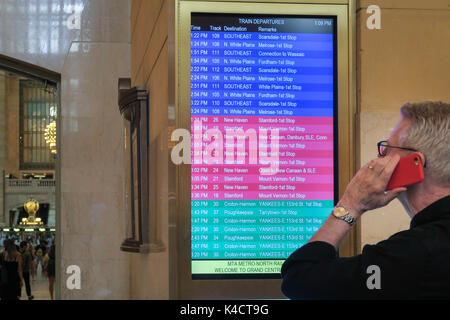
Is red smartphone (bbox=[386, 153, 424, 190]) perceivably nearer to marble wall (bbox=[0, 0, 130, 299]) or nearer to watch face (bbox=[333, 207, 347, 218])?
watch face (bbox=[333, 207, 347, 218])

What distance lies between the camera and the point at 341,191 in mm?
3305

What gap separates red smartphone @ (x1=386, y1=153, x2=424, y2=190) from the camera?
1.90 meters

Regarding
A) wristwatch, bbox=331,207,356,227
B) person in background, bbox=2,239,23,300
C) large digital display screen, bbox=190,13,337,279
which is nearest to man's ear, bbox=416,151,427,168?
wristwatch, bbox=331,207,356,227

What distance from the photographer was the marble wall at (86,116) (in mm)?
10727

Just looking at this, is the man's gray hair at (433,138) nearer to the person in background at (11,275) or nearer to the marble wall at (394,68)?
the marble wall at (394,68)

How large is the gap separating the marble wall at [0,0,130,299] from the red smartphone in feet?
29.5

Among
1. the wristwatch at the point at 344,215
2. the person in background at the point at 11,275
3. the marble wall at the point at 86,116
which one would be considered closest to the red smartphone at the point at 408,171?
the wristwatch at the point at 344,215

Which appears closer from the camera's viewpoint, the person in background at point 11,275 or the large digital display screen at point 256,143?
the large digital display screen at point 256,143

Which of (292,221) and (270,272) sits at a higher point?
(292,221)

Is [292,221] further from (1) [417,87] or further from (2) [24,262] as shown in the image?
(2) [24,262]

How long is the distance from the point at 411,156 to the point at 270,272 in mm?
1517
